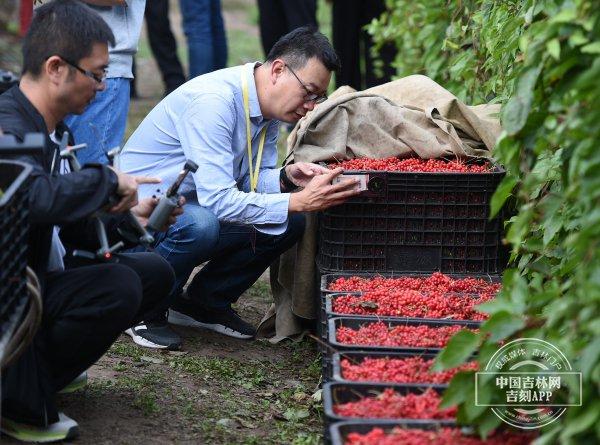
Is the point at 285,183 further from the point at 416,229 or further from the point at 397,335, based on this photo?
the point at 397,335

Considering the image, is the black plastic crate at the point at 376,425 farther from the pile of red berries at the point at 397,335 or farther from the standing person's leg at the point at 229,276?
the standing person's leg at the point at 229,276

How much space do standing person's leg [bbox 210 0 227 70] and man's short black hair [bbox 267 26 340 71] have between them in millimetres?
3736

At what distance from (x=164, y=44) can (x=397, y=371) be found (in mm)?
5913

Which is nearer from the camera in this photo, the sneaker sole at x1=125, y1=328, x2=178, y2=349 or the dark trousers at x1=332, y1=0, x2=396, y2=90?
the sneaker sole at x1=125, y1=328, x2=178, y2=349

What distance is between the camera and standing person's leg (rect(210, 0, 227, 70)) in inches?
312

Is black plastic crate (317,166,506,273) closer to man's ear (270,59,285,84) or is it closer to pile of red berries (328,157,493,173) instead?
pile of red berries (328,157,493,173)

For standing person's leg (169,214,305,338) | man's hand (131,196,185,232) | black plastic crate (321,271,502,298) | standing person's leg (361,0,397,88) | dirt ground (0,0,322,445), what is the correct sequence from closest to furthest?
dirt ground (0,0,322,445)
man's hand (131,196,185,232)
black plastic crate (321,271,502,298)
standing person's leg (169,214,305,338)
standing person's leg (361,0,397,88)

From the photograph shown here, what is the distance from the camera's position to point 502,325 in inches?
102

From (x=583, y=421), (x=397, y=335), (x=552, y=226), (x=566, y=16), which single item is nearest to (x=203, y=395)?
(x=397, y=335)

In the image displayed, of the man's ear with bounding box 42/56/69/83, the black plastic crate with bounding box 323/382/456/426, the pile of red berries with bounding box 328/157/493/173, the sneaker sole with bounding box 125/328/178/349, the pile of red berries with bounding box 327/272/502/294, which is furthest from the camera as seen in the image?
the sneaker sole with bounding box 125/328/178/349

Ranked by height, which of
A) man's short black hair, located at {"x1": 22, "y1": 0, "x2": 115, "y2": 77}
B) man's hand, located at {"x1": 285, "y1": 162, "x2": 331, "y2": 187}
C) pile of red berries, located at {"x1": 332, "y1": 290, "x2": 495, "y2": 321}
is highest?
man's short black hair, located at {"x1": 22, "y1": 0, "x2": 115, "y2": 77}

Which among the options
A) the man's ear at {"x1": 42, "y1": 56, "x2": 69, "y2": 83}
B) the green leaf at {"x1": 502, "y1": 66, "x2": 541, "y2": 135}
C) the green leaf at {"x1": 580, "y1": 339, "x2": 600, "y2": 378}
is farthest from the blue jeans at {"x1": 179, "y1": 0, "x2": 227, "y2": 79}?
the green leaf at {"x1": 580, "y1": 339, "x2": 600, "y2": 378}

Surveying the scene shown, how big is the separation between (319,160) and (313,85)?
0.37 meters

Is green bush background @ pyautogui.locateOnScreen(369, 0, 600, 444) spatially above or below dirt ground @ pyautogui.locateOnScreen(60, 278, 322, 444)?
above
